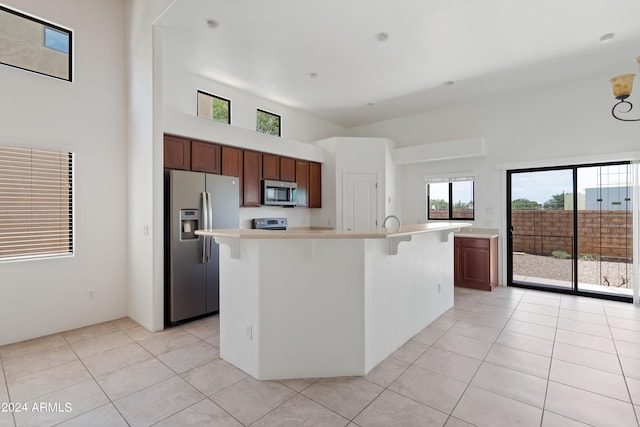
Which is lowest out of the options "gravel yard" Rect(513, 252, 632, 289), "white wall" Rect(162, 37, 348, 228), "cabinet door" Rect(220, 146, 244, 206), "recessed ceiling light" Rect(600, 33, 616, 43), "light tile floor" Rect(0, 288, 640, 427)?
"light tile floor" Rect(0, 288, 640, 427)

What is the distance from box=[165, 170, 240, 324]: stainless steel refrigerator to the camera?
3410 millimetres

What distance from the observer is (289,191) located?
5.29m

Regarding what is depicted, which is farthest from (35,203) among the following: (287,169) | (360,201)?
(360,201)

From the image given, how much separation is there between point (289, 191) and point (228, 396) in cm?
358

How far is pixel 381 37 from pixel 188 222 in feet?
10.1

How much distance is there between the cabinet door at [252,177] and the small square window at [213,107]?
80cm

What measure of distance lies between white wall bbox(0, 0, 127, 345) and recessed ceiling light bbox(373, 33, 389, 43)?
10.2 ft

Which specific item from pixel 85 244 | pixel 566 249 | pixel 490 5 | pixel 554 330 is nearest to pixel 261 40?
pixel 490 5

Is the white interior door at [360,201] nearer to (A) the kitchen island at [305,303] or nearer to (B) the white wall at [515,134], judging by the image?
(B) the white wall at [515,134]

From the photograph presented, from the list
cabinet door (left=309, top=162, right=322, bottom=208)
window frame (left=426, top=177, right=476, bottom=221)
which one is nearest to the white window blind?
cabinet door (left=309, top=162, right=322, bottom=208)

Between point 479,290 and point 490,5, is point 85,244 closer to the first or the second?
point 490,5

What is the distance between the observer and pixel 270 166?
4.99m

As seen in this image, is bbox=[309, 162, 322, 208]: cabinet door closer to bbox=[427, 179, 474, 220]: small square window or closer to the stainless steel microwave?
the stainless steel microwave

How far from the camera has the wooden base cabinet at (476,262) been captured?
16.5ft
